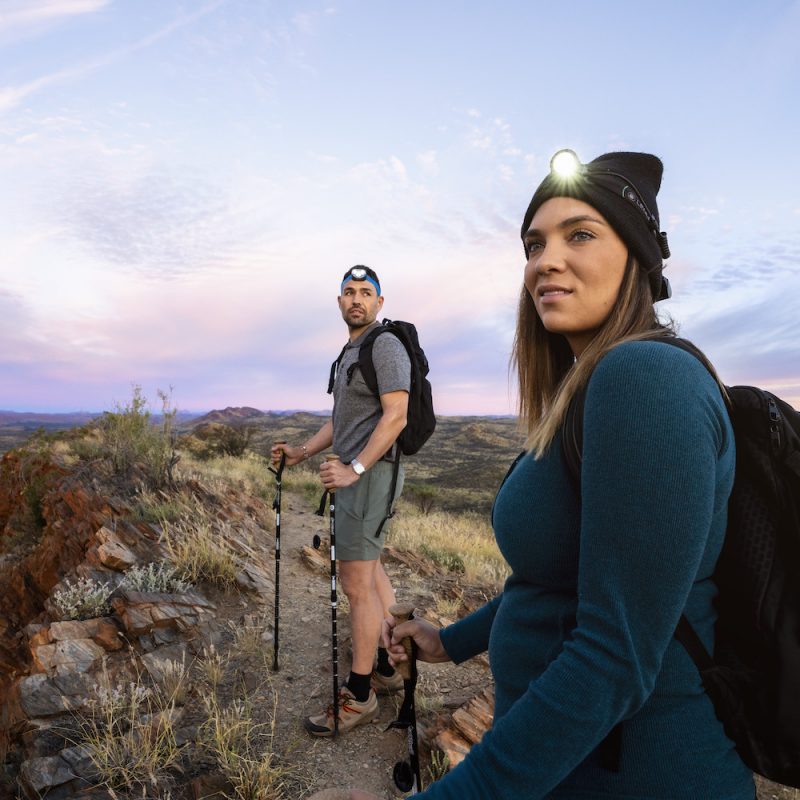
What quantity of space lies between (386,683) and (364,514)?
147 cm

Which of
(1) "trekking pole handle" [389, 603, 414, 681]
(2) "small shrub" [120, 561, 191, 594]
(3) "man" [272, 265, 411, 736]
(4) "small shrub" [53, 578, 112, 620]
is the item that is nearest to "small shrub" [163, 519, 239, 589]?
(2) "small shrub" [120, 561, 191, 594]

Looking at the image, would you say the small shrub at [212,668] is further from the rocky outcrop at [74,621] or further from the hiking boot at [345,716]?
the hiking boot at [345,716]

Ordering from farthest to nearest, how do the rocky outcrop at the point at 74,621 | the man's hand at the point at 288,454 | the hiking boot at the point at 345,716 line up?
the man's hand at the point at 288,454 → the hiking boot at the point at 345,716 → the rocky outcrop at the point at 74,621

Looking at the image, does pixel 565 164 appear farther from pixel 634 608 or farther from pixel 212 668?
pixel 212 668

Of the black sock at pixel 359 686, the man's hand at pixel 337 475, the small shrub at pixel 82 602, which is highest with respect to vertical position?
the man's hand at pixel 337 475

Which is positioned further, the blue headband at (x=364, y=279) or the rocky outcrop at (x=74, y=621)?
the blue headband at (x=364, y=279)

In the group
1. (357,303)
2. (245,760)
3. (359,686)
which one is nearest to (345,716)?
(359,686)

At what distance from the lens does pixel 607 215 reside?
1260 millimetres

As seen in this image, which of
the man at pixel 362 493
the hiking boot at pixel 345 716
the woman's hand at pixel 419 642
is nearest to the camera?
the woman's hand at pixel 419 642

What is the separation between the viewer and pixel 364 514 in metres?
3.84

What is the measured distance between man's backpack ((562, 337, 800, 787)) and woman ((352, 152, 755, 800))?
0.12 feet

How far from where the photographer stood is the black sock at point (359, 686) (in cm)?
392

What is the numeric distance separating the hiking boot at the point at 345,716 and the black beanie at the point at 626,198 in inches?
141

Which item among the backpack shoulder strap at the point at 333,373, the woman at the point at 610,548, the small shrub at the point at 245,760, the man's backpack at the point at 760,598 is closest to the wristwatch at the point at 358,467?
the backpack shoulder strap at the point at 333,373
